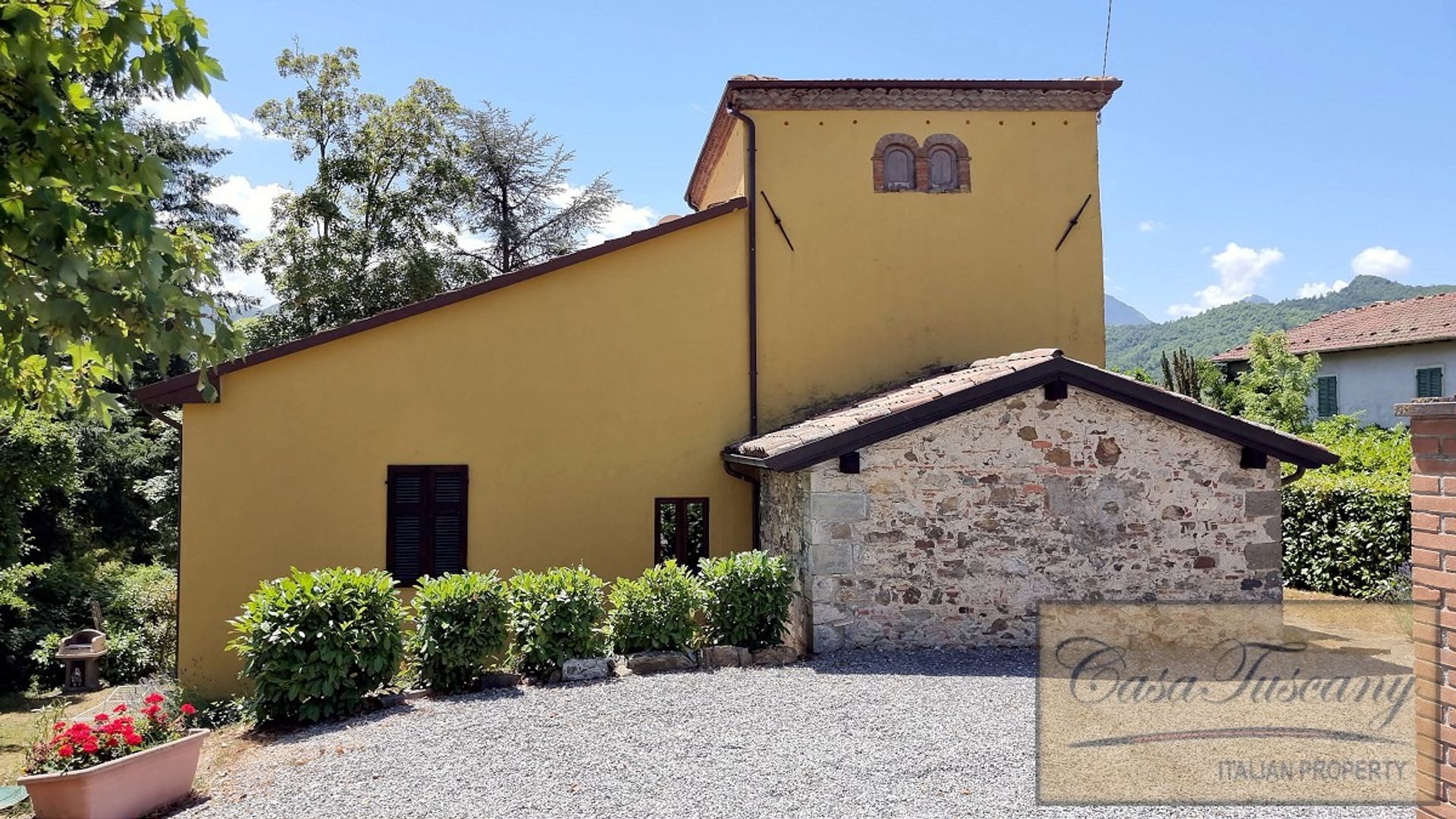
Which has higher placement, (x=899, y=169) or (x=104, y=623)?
(x=899, y=169)

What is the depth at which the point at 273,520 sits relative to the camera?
10945 mm

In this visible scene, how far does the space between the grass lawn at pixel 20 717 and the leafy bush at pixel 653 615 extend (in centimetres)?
605

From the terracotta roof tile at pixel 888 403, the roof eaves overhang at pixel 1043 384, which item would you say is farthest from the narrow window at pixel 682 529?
the roof eaves overhang at pixel 1043 384

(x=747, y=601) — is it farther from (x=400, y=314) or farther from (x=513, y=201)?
(x=513, y=201)

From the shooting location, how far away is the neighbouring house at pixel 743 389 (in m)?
9.85

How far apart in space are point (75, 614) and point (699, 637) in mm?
13307

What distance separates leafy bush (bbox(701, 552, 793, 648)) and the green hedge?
349 inches

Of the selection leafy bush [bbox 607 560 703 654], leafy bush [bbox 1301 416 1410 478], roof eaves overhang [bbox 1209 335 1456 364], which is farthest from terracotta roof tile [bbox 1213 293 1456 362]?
leafy bush [bbox 607 560 703 654]

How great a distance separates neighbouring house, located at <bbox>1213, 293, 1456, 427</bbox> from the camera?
24922mm

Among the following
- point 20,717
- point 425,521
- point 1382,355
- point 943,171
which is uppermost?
point 943,171

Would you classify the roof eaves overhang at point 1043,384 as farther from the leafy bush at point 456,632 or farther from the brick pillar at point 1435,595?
the brick pillar at point 1435,595

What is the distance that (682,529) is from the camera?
12148 millimetres

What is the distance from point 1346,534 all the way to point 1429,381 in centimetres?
1506

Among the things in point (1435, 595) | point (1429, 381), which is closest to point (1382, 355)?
point (1429, 381)
